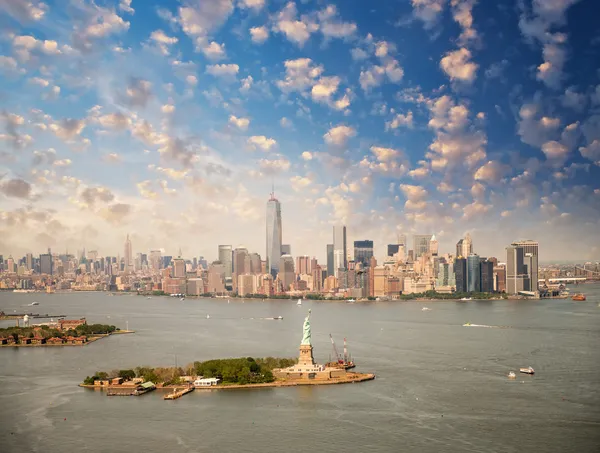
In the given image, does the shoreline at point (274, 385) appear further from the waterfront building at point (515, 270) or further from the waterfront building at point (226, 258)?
the waterfront building at point (226, 258)

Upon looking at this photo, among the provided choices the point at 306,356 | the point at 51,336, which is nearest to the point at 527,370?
the point at 306,356

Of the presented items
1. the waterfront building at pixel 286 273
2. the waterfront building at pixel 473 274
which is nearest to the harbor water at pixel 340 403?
the waterfront building at pixel 473 274

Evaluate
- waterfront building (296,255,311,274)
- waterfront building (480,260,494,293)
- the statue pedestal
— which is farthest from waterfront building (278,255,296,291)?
the statue pedestal

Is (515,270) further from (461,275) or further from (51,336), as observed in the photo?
(51,336)

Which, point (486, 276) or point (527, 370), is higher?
point (486, 276)

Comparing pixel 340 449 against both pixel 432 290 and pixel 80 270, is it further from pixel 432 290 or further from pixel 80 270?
pixel 80 270

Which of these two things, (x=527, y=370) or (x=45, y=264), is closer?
(x=527, y=370)

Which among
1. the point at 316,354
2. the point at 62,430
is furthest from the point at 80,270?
the point at 62,430

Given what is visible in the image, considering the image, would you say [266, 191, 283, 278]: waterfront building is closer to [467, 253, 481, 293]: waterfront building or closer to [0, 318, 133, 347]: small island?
[467, 253, 481, 293]: waterfront building
